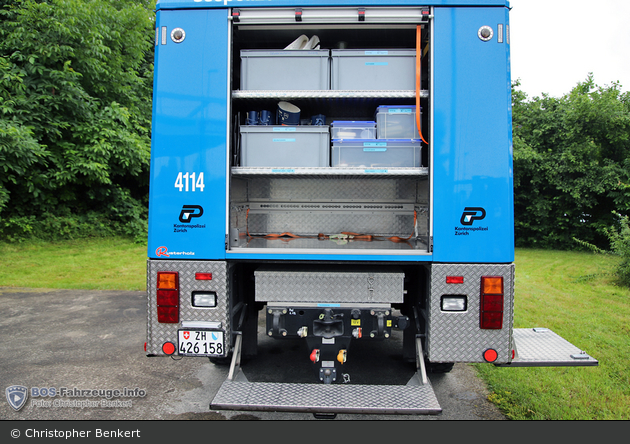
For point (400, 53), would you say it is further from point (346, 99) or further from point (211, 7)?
point (211, 7)

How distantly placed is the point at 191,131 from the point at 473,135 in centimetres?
195

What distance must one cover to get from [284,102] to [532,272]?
8838 mm

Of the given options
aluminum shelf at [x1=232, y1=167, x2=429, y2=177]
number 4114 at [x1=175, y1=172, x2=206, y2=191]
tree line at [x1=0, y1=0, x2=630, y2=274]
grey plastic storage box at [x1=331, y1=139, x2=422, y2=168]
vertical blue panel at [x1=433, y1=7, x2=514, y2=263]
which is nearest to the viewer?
vertical blue panel at [x1=433, y1=7, x2=514, y2=263]

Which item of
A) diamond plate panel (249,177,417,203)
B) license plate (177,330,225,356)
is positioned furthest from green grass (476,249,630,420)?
license plate (177,330,225,356)

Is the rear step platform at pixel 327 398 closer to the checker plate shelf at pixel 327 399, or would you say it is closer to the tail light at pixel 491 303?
the checker plate shelf at pixel 327 399

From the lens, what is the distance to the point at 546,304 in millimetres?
6629

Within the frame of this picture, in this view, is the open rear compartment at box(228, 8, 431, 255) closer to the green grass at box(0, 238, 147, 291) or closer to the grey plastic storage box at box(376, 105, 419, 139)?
the grey plastic storage box at box(376, 105, 419, 139)

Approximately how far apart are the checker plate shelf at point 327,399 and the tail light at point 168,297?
2.07 feet

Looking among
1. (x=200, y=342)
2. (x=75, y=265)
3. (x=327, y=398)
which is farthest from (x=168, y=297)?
(x=75, y=265)

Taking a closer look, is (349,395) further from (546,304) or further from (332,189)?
(546,304)

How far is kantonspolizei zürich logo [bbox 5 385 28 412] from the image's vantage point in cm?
335

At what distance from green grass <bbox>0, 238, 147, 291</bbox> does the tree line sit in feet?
2.24

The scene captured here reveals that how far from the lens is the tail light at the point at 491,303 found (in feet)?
9.20

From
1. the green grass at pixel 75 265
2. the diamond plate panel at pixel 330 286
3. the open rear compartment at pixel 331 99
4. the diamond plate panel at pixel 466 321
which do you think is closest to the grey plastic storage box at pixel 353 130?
the open rear compartment at pixel 331 99
